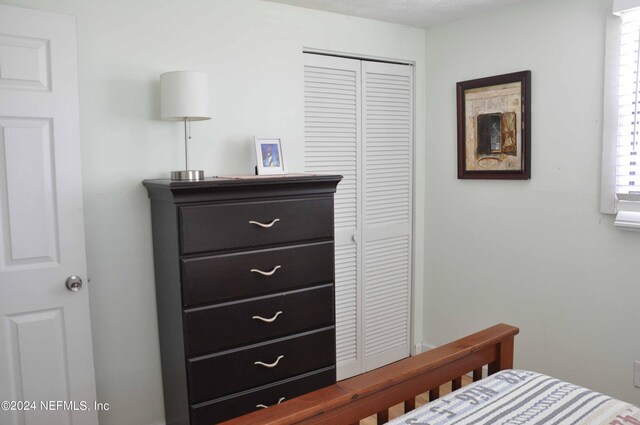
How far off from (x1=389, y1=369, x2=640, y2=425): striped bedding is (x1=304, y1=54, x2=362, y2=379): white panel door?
1.59m

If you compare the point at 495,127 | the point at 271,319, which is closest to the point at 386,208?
the point at 495,127

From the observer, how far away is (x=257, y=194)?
219 cm

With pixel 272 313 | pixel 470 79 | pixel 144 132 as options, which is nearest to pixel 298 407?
pixel 272 313

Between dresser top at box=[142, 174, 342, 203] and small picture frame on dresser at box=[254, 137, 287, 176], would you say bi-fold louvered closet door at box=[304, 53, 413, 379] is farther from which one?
dresser top at box=[142, 174, 342, 203]

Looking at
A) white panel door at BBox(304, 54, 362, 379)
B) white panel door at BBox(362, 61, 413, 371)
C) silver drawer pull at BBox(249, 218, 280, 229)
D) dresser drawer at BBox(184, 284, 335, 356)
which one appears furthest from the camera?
white panel door at BBox(362, 61, 413, 371)

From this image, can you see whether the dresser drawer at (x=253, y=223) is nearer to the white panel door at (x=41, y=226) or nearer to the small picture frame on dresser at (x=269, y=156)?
the small picture frame on dresser at (x=269, y=156)

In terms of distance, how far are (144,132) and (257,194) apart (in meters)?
0.65

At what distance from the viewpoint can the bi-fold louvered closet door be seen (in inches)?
117

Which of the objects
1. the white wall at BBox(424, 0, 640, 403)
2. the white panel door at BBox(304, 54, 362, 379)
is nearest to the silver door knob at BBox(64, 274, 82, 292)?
the white panel door at BBox(304, 54, 362, 379)

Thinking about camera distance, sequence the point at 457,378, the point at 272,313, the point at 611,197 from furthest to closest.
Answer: the point at 611,197 < the point at 272,313 < the point at 457,378

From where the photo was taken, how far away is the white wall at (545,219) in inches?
96.8

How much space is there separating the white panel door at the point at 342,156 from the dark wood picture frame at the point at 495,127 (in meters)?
0.66

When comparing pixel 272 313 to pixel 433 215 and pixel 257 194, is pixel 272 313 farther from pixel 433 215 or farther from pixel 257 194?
pixel 433 215

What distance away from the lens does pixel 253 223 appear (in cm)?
218
